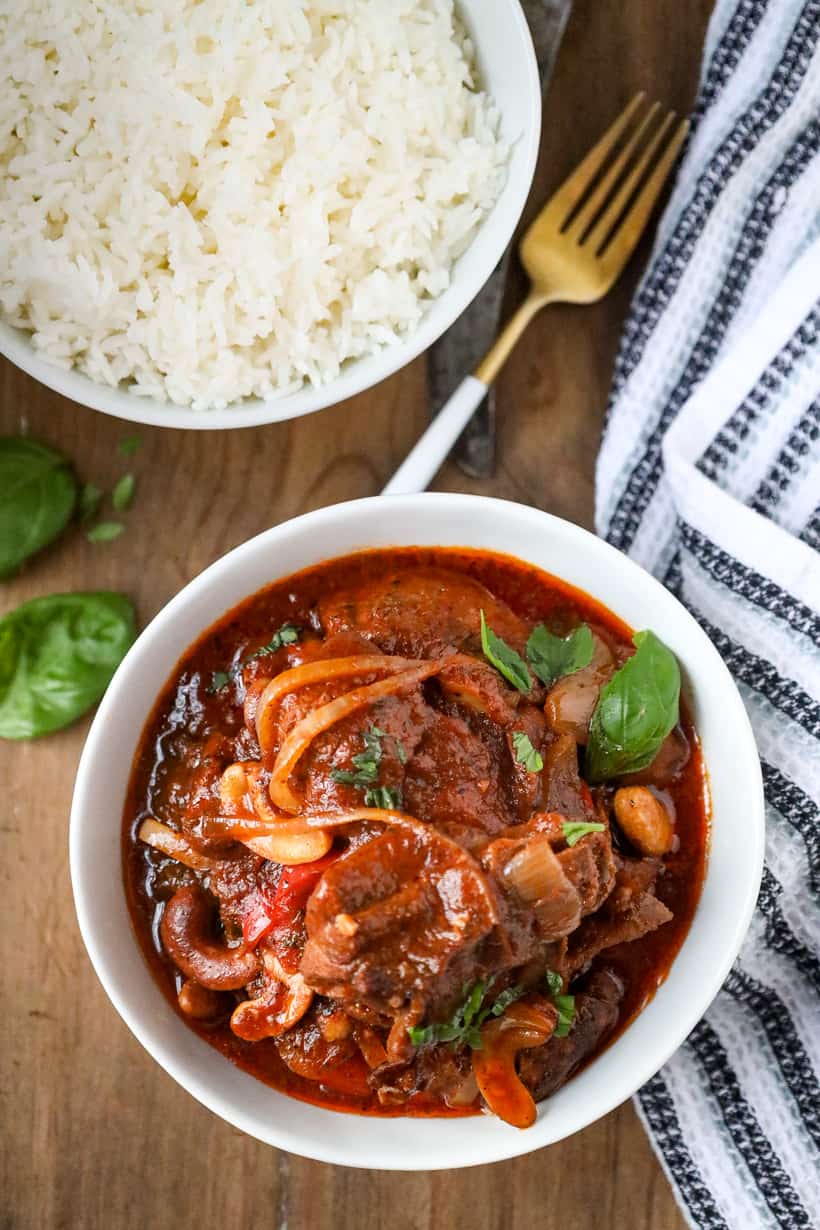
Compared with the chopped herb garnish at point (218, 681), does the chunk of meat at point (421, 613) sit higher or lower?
higher

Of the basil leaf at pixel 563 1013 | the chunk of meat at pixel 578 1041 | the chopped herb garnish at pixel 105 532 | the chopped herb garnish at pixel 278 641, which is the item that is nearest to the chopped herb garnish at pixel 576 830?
the basil leaf at pixel 563 1013

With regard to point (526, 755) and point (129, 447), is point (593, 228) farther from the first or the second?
point (526, 755)

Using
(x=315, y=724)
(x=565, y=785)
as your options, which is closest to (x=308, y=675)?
(x=315, y=724)

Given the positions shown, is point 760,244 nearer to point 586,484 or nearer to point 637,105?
point 637,105

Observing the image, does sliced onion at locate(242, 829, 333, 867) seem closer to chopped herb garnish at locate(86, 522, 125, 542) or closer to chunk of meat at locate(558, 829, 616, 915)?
chunk of meat at locate(558, 829, 616, 915)

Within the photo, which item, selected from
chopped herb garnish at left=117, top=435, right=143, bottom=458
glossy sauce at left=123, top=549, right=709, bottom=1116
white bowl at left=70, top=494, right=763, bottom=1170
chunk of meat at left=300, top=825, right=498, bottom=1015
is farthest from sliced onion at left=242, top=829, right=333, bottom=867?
chopped herb garnish at left=117, top=435, right=143, bottom=458

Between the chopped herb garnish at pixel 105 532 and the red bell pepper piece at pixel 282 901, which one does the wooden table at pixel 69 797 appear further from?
the red bell pepper piece at pixel 282 901

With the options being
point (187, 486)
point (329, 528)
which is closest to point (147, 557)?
point (187, 486)
